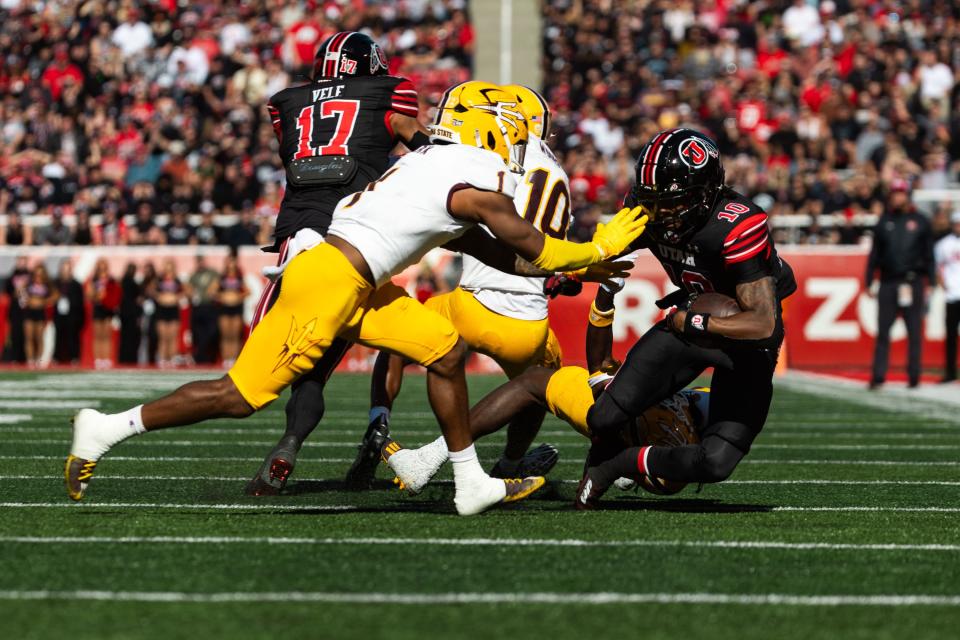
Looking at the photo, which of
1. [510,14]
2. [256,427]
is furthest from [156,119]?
[256,427]

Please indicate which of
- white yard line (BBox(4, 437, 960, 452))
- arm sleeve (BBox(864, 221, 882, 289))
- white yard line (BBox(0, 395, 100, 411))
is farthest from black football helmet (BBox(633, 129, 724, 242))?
arm sleeve (BBox(864, 221, 882, 289))

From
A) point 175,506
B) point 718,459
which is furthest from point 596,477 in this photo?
point 175,506

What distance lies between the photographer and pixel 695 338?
211 inches

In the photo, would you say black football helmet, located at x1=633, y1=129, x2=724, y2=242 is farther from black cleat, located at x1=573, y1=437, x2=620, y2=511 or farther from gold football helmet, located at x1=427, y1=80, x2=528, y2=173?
black cleat, located at x1=573, y1=437, x2=620, y2=511

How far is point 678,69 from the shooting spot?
829 inches

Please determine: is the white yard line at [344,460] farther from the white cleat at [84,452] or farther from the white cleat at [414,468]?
the white cleat at [84,452]

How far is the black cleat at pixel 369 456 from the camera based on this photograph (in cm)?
638

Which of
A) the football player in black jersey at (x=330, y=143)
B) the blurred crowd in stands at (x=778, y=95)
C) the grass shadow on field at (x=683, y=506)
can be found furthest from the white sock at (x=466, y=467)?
the blurred crowd in stands at (x=778, y=95)

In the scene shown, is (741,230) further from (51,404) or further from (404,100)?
(51,404)

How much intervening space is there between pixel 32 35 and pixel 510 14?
717 cm

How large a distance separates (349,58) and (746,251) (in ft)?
6.78

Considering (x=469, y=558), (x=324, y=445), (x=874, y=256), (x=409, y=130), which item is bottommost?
(x=324, y=445)

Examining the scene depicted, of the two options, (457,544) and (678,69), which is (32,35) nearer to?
(678,69)

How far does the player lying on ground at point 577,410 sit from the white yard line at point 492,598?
1722mm
